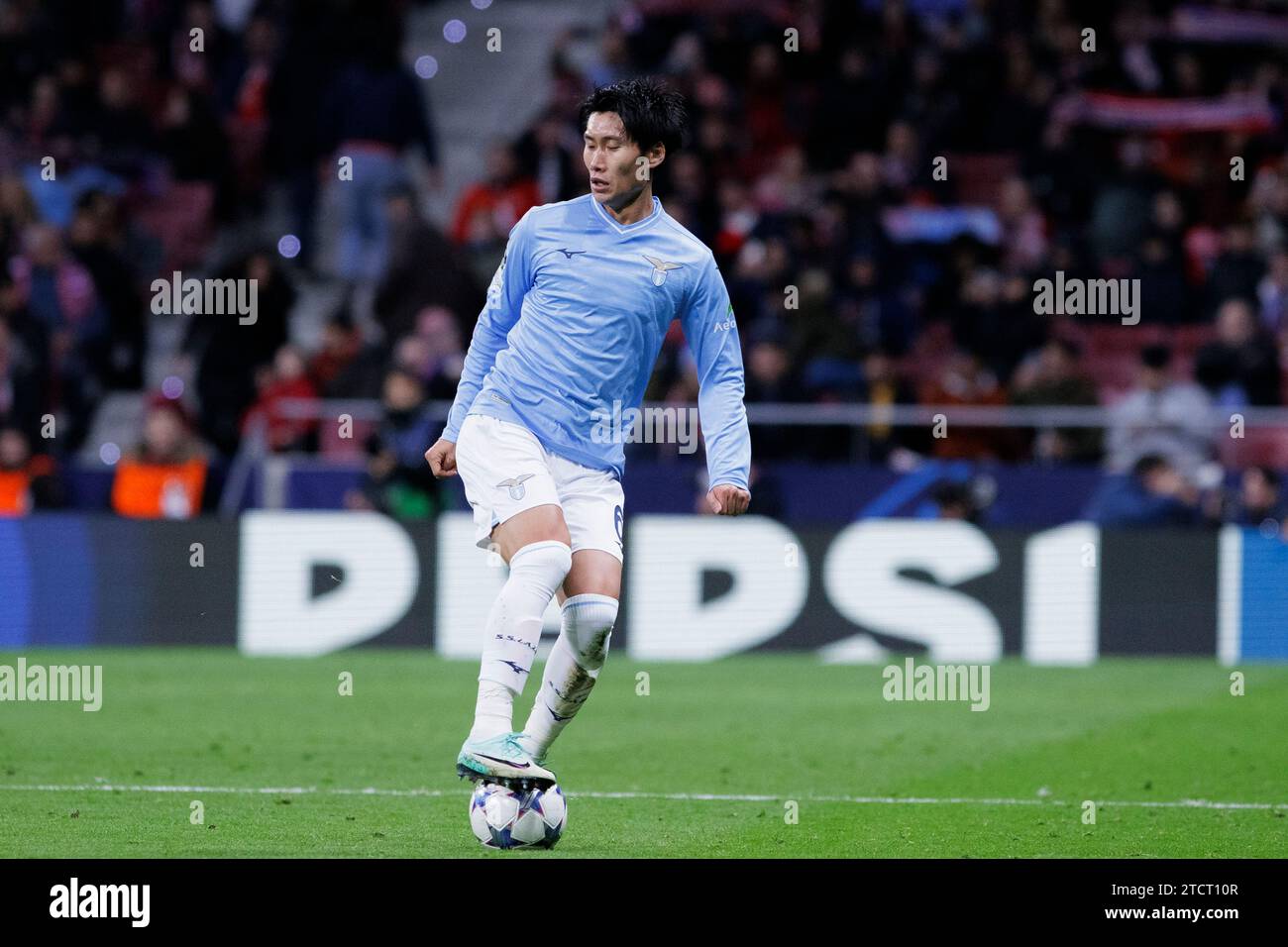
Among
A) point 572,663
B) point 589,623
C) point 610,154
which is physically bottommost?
point 572,663

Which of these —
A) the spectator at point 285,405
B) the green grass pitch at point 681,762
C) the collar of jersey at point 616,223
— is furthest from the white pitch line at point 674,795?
the spectator at point 285,405

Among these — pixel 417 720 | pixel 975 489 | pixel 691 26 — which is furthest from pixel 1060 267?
pixel 417 720

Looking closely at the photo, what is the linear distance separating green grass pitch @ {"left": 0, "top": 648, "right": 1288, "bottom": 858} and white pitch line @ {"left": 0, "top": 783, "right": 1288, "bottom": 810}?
3 centimetres

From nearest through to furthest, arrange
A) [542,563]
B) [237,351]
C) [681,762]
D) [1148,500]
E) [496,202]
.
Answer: [542,563] → [681,762] → [1148,500] → [237,351] → [496,202]

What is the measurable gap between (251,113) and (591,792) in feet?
41.0

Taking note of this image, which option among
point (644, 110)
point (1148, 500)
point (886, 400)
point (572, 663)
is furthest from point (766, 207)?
point (572, 663)

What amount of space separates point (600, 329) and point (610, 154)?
58 centimetres

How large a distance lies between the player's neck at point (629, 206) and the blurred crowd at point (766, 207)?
7515 millimetres

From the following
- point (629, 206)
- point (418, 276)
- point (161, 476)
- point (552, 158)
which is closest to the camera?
point (629, 206)

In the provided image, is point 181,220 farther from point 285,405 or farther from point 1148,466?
point 1148,466

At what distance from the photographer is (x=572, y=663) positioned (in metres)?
7.54

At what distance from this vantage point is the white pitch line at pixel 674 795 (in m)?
8.41

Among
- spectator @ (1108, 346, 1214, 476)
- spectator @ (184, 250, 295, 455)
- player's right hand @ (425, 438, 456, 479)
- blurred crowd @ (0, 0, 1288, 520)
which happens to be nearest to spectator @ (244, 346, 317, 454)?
blurred crowd @ (0, 0, 1288, 520)
